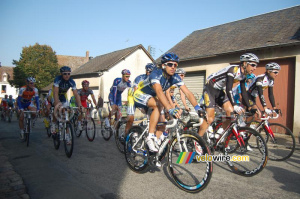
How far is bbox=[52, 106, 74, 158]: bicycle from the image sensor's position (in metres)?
5.55

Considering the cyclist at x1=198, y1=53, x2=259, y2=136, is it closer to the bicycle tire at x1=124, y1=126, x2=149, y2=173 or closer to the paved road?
the paved road

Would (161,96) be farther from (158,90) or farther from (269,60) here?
(269,60)

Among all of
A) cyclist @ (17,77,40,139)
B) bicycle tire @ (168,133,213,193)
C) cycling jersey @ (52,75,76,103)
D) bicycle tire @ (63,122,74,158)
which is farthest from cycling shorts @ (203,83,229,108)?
cyclist @ (17,77,40,139)

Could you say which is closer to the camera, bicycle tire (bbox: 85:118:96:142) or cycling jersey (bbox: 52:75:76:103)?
cycling jersey (bbox: 52:75:76:103)

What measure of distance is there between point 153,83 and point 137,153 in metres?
1.44

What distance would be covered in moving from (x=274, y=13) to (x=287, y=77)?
692 centimetres

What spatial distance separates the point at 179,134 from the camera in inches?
137

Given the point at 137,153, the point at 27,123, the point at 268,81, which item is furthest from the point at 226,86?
the point at 27,123

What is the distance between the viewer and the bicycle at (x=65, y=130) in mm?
5551

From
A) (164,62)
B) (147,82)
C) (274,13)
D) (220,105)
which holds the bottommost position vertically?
(220,105)

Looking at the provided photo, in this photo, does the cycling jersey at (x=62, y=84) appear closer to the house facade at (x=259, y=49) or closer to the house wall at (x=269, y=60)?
the house facade at (x=259, y=49)

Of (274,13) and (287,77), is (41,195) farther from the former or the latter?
(274,13)

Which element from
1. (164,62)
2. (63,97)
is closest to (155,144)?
(164,62)

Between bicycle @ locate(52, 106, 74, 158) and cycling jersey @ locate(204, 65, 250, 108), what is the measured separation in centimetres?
346
